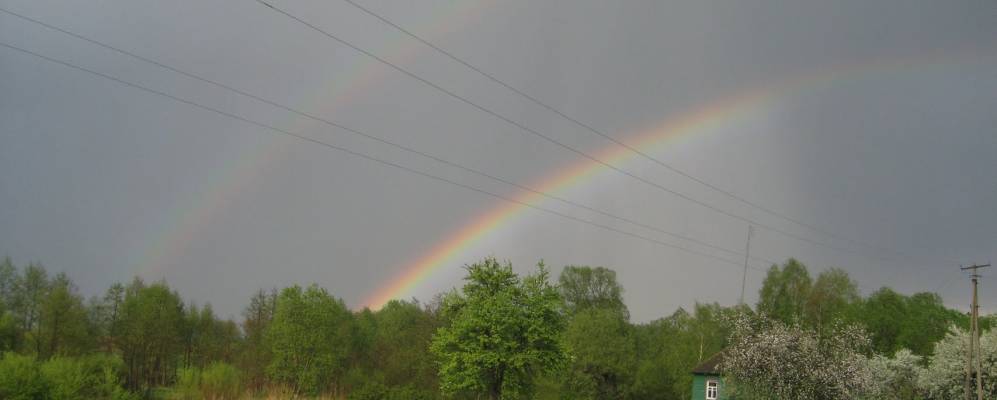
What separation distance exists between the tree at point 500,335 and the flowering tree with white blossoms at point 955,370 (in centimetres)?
2669

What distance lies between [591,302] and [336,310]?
152ft

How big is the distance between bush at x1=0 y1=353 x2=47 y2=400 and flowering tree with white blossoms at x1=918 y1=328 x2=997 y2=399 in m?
53.7

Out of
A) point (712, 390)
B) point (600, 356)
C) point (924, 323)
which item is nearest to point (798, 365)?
point (712, 390)

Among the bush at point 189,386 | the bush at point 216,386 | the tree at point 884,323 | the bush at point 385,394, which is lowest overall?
the bush at point 385,394

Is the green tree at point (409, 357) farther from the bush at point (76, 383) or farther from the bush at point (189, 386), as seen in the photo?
the bush at point (189, 386)

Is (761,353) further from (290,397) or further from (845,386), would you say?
(290,397)

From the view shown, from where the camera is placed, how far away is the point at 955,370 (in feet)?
158

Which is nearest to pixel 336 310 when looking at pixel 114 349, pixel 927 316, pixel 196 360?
pixel 196 360

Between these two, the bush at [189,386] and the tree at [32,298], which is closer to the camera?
the bush at [189,386]

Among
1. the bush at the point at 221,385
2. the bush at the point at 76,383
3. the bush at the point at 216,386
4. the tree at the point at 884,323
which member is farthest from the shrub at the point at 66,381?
the tree at the point at 884,323

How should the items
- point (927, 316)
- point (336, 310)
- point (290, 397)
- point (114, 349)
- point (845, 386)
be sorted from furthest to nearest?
point (927, 316)
point (336, 310)
point (114, 349)
point (845, 386)
point (290, 397)

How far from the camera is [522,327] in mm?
42406

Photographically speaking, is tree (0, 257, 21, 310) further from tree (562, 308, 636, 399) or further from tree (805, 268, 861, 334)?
tree (805, 268, 861, 334)

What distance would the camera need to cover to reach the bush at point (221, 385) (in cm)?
2048
